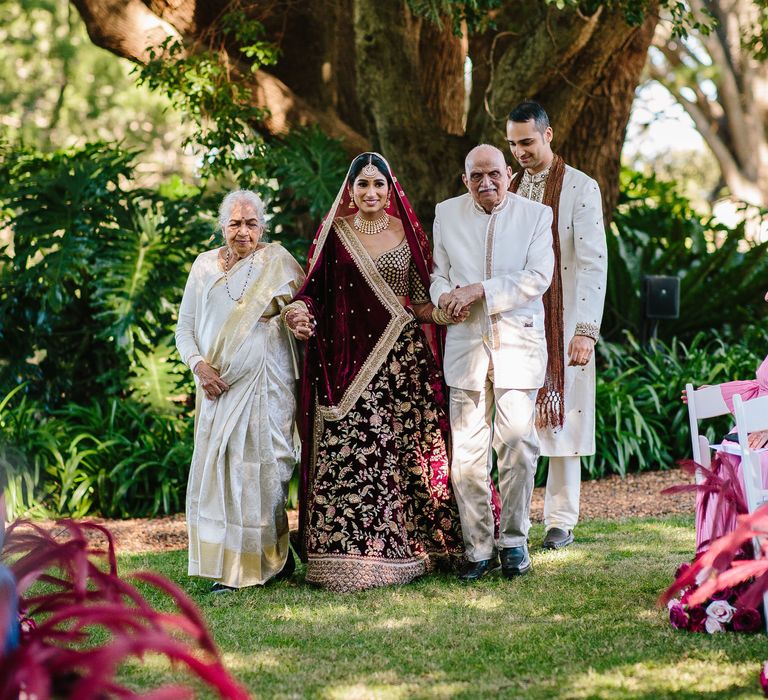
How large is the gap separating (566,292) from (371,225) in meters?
1.25

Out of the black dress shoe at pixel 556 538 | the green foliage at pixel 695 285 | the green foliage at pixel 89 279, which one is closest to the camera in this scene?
the black dress shoe at pixel 556 538

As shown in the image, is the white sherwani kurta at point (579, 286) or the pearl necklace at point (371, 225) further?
the white sherwani kurta at point (579, 286)

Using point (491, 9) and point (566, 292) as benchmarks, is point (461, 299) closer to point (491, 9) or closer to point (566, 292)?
point (566, 292)

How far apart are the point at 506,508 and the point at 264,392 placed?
129cm

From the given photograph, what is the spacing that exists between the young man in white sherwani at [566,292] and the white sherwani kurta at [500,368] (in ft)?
1.96

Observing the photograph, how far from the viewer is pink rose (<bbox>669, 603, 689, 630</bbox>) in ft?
13.1

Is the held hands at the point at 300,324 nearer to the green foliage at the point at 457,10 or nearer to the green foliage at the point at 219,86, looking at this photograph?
the green foliage at the point at 457,10

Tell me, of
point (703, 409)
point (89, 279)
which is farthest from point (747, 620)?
point (89, 279)

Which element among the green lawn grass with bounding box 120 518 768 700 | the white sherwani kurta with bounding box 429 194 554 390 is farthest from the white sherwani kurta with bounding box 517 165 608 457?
the green lawn grass with bounding box 120 518 768 700

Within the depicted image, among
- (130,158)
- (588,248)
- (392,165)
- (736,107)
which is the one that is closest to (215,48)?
(130,158)

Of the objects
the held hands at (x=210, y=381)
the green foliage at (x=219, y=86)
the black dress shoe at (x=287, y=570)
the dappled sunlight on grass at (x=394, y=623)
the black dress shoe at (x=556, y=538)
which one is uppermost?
the green foliage at (x=219, y=86)

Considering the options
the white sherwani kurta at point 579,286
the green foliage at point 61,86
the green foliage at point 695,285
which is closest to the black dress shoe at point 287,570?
the white sherwani kurta at point 579,286

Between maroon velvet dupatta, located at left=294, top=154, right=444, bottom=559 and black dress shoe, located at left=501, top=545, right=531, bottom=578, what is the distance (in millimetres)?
833

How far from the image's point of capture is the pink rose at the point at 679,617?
4008 millimetres
